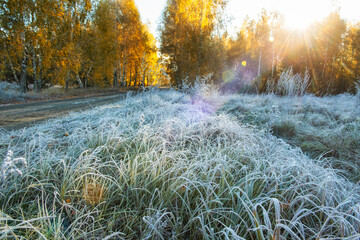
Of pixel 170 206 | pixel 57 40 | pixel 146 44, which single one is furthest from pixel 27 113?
pixel 146 44

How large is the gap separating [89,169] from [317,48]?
59.4 ft

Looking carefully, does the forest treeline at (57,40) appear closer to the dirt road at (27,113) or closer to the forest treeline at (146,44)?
the forest treeline at (146,44)

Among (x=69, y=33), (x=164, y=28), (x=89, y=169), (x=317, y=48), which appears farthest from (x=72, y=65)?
(x=317, y=48)

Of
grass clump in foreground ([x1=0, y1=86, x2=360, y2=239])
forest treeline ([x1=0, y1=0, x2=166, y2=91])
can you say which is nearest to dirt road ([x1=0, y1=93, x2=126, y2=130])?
grass clump in foreground ([x1=0, y1=86, x2=360, y2=239])

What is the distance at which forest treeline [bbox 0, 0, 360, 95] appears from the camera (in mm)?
8375

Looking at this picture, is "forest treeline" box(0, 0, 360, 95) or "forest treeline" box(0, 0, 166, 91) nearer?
"forest treeline" box(0, 0, 166, 91)

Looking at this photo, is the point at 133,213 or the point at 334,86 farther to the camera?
the point at 334,86

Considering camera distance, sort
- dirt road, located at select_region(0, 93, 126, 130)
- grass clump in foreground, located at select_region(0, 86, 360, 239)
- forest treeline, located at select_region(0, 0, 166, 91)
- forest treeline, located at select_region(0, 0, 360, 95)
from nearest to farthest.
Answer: grass clump in foreground, located at select_region(0, 86, 360, 239) < dirt road, located at select_region(0, 93, 126, 130) < forest treeline, located at select_region(0, 0, 166, 91) < forest treeline, located at select_region(0, 0, 360, 95)

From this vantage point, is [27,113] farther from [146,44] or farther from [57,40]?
[146,44]

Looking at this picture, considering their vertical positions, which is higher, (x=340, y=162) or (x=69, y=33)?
(x=69, y=33)

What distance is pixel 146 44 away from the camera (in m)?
19.4

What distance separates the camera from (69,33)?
11.0 m

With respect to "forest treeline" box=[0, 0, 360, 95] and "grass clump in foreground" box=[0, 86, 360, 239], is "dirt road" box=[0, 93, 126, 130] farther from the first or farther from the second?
"forest treeline" box=[0, 0, 360, 95]

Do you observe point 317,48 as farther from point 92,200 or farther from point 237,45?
point 92,200
